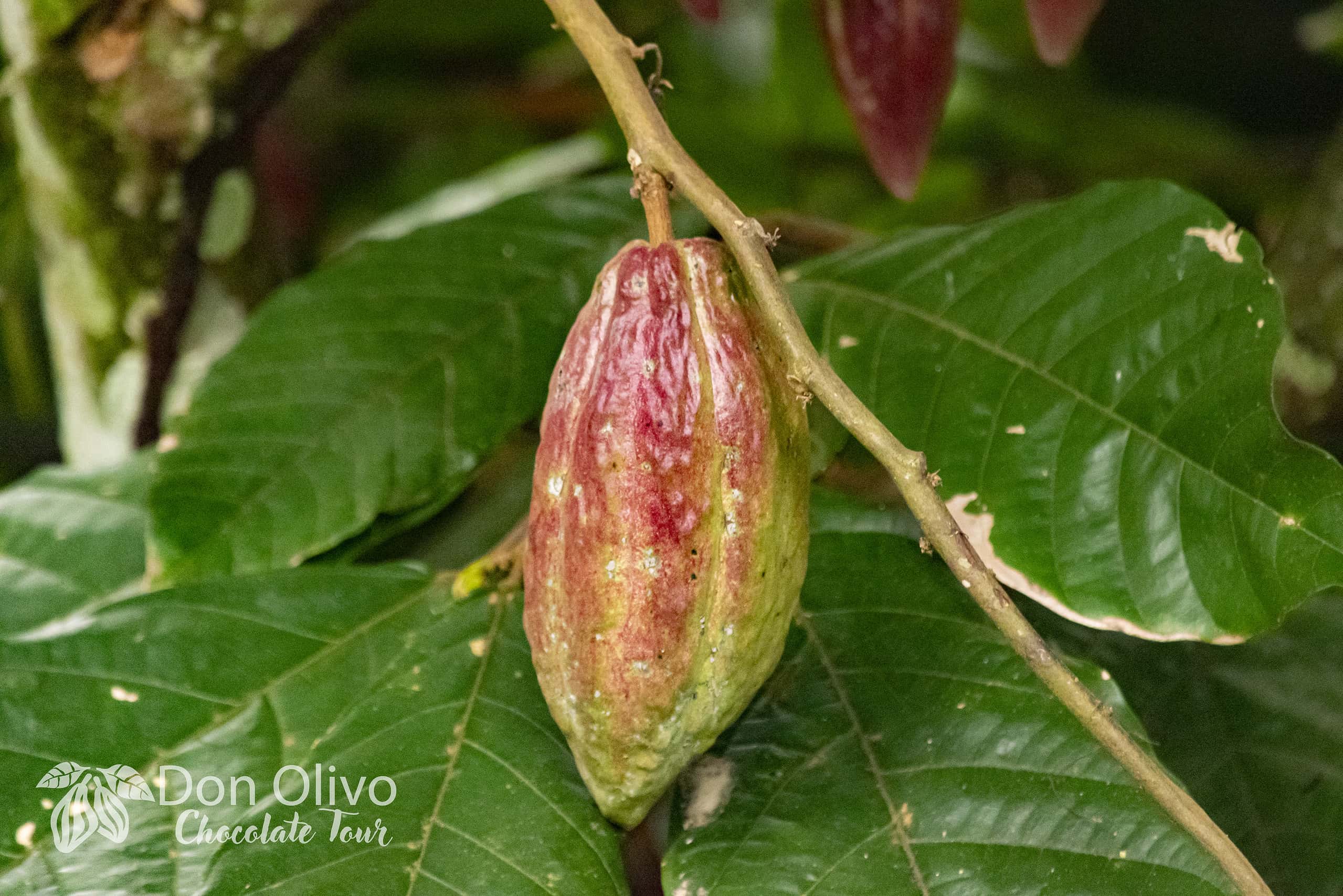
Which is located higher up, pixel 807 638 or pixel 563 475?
pixel 563 475

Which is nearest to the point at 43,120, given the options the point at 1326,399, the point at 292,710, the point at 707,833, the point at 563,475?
the point at 292,710

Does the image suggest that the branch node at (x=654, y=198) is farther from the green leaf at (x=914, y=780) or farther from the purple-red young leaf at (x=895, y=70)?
the purple-red young leaf at (x=895, y=70)

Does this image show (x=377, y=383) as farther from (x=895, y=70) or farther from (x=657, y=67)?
(x=895, y=70)

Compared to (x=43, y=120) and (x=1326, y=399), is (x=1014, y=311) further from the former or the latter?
(x=43, y=120)

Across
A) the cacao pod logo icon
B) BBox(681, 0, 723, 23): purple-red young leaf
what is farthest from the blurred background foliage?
the cacao pod logo icon

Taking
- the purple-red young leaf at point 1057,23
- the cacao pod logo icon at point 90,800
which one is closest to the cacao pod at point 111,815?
the cacao pod logo icon at point 90,800

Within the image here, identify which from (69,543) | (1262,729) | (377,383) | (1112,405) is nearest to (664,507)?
(1112,405)
